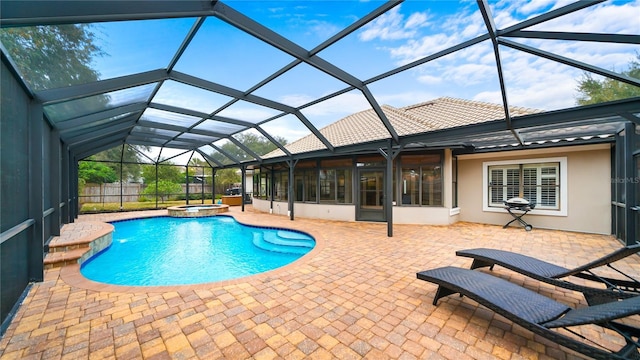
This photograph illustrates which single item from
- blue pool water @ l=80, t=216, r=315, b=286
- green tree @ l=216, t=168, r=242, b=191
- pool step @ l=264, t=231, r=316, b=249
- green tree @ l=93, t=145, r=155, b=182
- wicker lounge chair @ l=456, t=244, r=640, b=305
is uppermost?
green tree @ l=93, t=145, r=155, b=182

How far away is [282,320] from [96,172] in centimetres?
2273

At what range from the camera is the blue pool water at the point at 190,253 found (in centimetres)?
504

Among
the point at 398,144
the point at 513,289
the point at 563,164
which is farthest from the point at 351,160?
the point at 513,289

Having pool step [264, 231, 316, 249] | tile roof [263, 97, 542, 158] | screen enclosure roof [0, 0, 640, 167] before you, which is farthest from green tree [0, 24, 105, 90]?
tile roof [263, 97, 542, 158]

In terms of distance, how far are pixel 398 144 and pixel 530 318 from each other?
16.9 ft

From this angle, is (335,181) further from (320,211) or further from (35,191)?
(35,191)

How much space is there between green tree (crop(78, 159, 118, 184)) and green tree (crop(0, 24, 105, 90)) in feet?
61.3

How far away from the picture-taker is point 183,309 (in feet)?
9.61

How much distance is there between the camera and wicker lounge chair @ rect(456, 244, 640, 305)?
8.79 feet

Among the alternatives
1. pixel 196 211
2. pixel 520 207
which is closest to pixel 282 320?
pixel 520 207

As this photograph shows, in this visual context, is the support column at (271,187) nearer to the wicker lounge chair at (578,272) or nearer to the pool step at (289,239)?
the pool step at (289,239)

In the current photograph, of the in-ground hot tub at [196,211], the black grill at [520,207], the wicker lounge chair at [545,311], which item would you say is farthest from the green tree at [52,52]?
the black grill at [520,207]

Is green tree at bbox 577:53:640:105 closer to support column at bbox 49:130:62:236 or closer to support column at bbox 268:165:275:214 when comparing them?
support column at bbox 49:130:62:236

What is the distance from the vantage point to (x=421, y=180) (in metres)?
8.82
